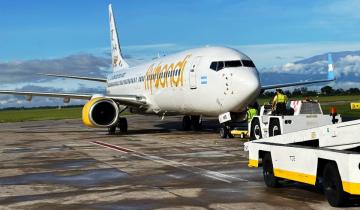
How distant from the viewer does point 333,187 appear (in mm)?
7824

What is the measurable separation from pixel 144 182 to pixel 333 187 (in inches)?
164

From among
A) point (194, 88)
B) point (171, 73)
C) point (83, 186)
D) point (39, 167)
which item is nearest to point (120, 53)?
point (171, 73)

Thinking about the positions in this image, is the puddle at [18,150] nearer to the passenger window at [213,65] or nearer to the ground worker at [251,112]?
the passenger window at [213,65]

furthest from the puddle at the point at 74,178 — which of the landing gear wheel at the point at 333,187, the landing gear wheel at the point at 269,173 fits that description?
the landing gear wheel at the point at 333,187

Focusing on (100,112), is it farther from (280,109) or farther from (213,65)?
(280,109)

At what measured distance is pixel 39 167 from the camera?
13961mm

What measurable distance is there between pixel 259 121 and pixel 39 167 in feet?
23.7

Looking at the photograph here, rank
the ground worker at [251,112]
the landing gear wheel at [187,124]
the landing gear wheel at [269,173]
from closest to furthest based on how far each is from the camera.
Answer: the landing gear wheel at [269,173], the ground worker at [251,112], the landing gear wheel at [187,124]

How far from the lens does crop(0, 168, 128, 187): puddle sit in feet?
36.3

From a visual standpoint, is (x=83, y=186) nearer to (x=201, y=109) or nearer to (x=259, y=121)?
(x=259, y=121)

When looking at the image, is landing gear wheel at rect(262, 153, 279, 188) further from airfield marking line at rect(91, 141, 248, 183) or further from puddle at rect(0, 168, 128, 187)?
puddle at rect(0, 168, 128, 187)

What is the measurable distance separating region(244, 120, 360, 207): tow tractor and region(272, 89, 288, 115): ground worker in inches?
305

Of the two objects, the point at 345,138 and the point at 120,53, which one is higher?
the point at 120,53

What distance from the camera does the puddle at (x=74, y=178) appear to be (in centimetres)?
1108
